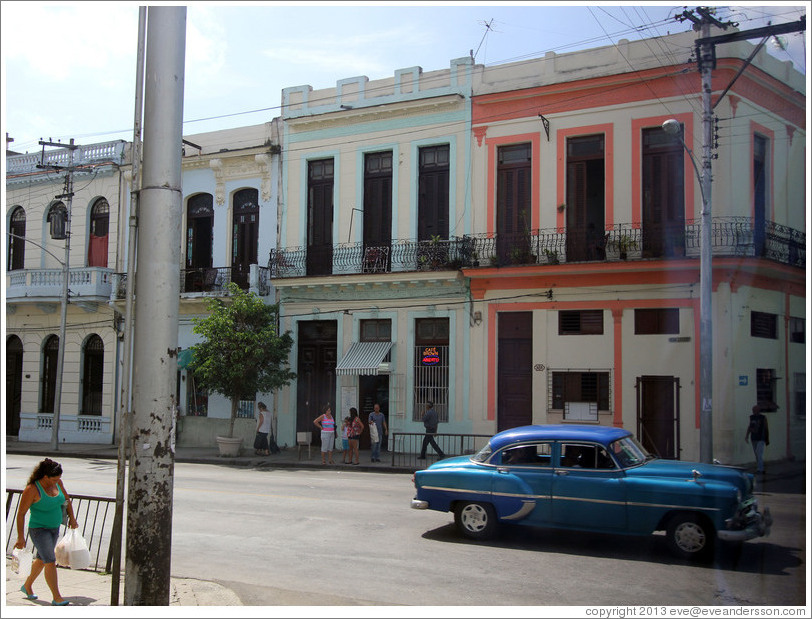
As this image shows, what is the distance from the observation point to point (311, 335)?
2423cm

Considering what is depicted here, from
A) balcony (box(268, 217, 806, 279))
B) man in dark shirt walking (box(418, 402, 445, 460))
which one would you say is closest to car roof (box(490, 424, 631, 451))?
man in dark shirt walking (box(418, 402, 445, 460))

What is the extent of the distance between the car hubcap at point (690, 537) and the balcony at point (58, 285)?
23.0 meters

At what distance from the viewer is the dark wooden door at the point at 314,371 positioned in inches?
936

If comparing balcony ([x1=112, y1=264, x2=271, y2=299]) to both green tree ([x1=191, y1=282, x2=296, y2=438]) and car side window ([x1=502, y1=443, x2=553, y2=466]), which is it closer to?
green tree ([x1=191, y1=282, x2=296, y2=438])

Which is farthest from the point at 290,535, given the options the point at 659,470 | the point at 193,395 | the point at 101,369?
the point at 101,369

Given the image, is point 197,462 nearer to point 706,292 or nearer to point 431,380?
point 431,380

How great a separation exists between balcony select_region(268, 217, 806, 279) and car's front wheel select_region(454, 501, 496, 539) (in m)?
10.6

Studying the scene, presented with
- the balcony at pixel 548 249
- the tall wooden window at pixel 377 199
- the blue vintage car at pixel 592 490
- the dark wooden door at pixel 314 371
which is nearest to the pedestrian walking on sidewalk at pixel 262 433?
the dark wooden door at pixel 314 371

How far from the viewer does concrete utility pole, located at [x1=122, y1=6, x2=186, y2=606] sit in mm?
5727

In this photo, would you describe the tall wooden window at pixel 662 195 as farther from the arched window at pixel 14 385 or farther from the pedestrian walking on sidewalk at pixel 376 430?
the arched window at pixel 14 385

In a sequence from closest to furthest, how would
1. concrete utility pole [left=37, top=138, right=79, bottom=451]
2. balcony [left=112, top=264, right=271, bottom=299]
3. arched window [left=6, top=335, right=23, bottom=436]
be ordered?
balcony [left=112, top=264, right=271, bottom=299]
concrete utility pole [left=37, top=138, right=79, bottom=451]
arched window [left=6, top=335, right=23, bottom=436]

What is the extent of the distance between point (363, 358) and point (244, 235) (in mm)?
6701

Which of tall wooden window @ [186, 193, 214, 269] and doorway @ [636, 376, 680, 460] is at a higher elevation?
tall wooden window @ [186, 193, 214, 269]

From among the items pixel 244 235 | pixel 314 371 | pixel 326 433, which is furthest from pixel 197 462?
pixel 244 235
